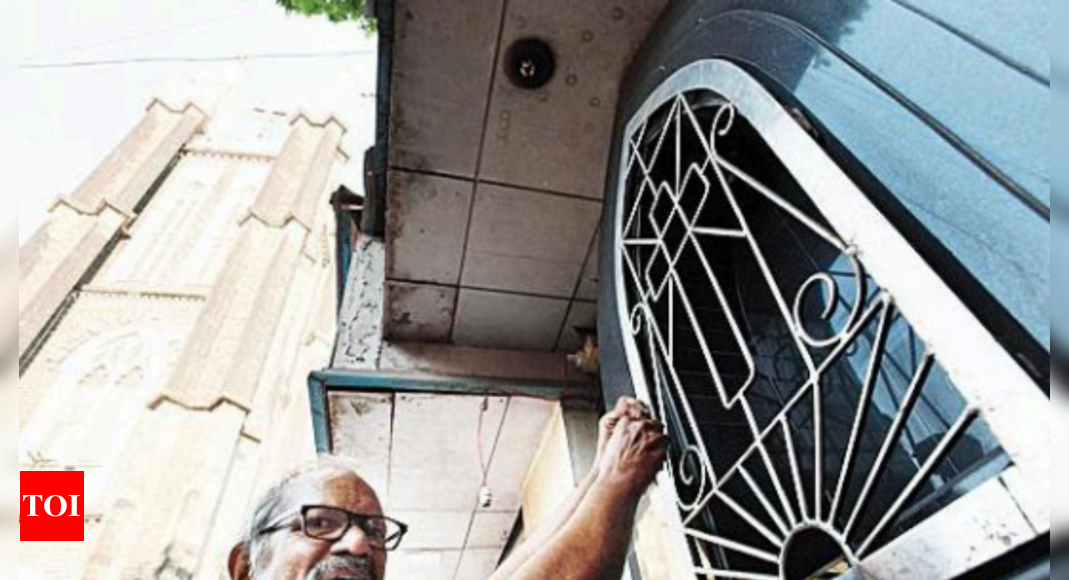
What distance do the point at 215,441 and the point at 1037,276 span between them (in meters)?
19.8

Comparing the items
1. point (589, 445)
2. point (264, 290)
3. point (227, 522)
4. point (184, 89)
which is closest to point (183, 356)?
point (264, 290)

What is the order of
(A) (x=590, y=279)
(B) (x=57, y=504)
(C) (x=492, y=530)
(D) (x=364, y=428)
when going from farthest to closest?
(C) (x=492, y=530)
(D) (x=364, y=428)
(A) (x=590, y=279)
(B) (x=57, y=504)

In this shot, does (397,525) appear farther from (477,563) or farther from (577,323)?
(477,563)

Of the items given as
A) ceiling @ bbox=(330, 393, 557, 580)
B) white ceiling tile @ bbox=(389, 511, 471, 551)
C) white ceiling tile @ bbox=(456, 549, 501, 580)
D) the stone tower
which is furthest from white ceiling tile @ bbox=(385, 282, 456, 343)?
the stone tower

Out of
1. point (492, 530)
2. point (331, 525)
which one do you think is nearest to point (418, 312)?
point (331, 525)

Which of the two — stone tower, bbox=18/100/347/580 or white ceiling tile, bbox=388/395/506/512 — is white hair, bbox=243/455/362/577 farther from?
stone tower, bbox=18/100/347/580

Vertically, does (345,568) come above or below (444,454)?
below

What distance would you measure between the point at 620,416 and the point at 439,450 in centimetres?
280

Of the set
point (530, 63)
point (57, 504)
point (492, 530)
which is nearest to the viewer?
point (57, 504)

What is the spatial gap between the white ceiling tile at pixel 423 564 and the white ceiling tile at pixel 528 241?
3569 mm

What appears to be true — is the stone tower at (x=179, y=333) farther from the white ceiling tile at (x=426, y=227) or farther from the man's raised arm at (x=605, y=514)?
the man's raised arm at (x=605, y=514)

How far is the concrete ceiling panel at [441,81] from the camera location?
2199mm

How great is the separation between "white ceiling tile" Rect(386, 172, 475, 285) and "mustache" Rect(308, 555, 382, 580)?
1738mm

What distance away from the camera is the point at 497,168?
105 inches
